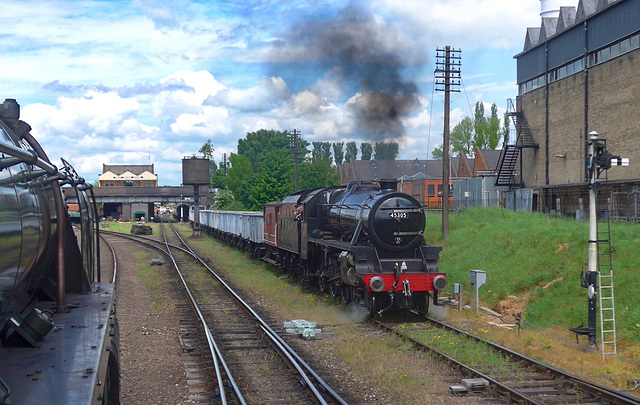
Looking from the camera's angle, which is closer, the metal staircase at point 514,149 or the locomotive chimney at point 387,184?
the locomotive chimney at point 387,184

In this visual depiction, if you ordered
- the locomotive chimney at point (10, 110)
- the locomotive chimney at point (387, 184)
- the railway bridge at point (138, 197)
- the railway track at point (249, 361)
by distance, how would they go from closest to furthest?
1. the locomotive chimney at point (10, 110)
2. the railway track at point (249, 361)
3. the locomotive chimney at point (387, 184)
4. the railway bridge at point (138, 197)

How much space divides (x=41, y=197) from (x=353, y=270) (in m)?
9.45

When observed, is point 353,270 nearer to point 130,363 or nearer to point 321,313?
point 321,313

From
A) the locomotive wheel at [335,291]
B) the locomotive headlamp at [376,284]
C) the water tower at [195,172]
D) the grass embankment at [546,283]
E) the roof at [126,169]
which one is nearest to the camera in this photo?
the grass embankment at [546,283]

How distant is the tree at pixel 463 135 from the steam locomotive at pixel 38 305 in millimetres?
79255

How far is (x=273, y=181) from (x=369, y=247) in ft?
116

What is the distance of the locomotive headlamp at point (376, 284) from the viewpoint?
12.8 meters

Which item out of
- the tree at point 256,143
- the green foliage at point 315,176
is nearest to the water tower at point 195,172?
the green foliage at point 315,176

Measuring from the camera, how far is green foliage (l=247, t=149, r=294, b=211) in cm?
4779

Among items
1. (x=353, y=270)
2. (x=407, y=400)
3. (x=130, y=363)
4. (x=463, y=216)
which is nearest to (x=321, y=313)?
(x=353, y=270)

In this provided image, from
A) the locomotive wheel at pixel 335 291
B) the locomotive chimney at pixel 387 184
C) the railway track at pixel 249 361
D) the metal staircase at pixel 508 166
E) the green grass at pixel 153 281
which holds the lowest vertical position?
the green grass at pixel 153 281

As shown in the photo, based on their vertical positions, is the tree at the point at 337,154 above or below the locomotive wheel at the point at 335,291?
above

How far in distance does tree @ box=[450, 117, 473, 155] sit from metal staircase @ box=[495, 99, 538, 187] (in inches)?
1735

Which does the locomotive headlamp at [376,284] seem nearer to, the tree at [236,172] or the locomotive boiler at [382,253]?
the locomotive boiler at [382,253]
